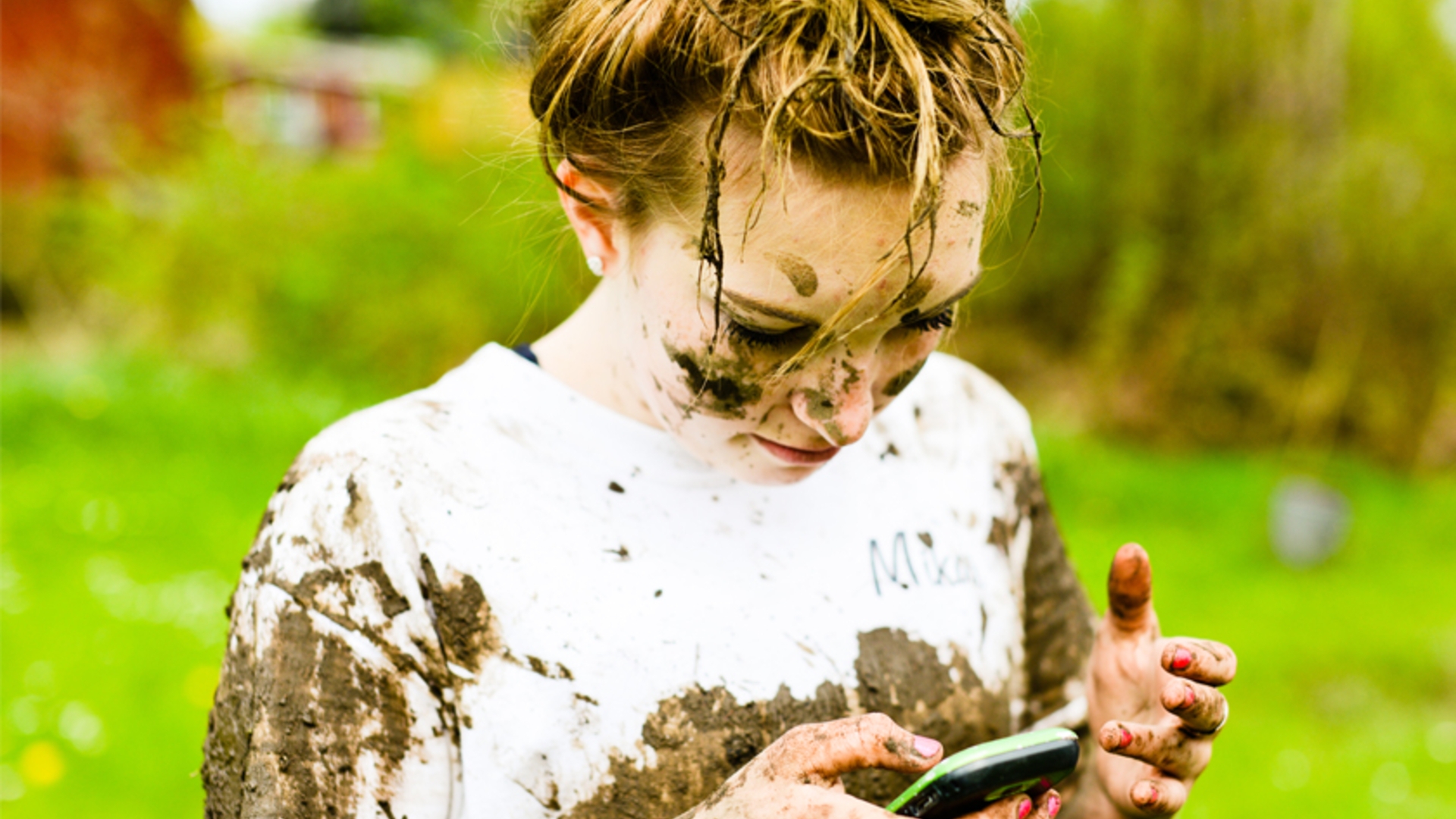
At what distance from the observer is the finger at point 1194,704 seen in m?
1.25

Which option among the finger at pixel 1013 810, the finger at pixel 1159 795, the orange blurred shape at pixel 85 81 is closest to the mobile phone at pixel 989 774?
the finger at pixel 1013 810

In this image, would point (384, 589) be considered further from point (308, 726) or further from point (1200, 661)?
point (1200, 661)

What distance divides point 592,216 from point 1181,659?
833 mm

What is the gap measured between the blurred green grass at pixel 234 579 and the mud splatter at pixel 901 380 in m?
3.07

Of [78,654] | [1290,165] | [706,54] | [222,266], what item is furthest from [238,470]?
[1290,165]

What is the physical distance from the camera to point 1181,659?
1.24 meters

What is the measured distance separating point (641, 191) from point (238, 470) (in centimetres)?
545

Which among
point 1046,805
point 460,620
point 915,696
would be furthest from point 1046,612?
point 460,620

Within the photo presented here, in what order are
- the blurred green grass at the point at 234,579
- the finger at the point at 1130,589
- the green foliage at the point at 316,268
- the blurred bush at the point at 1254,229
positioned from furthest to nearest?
the green foliage at the point at 316,268
the blurred bush at the point at 1254,229
the blurred green grass at the point at 234,579
the finger at the point at 1130,589

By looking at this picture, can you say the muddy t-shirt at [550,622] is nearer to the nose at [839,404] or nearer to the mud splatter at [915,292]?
the nose at [839,404]

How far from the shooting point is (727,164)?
1137 millimetres

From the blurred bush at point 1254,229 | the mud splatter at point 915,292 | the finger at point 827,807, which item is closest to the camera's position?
the finger at point 827,807

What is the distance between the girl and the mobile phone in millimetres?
29

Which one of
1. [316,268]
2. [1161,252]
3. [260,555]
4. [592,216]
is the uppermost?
[316,268]
